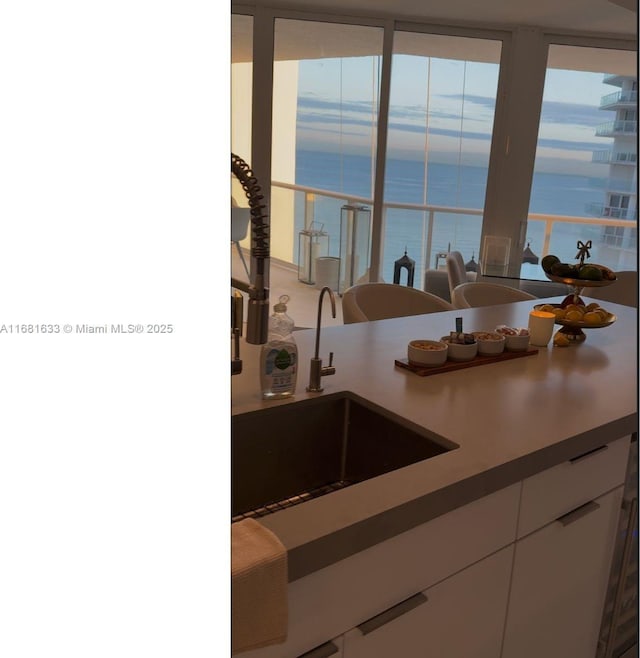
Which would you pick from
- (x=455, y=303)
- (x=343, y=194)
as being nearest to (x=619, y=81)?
(x=343, y=194)

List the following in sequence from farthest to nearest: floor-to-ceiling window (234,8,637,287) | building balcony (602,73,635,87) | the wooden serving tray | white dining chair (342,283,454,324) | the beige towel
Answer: building balcony (602,73,635,87), floor-to-ceiling window (234,8,637,287), white dining chair (342,283,454,324), the wooden serving tray, the beige towel

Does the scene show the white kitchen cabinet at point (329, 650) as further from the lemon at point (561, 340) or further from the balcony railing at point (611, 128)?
the balcony railing at point (611, 128)

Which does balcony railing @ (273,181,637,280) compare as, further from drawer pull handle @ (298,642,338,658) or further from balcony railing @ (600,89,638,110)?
drawer pull handle @ (298,642,338,658)

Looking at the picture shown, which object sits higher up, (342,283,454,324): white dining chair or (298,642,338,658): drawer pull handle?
(342,283,454,324): white dining chair

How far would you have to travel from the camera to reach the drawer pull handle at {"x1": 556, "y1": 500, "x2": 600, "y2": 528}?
1358 mm

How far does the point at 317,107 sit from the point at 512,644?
3.72 m

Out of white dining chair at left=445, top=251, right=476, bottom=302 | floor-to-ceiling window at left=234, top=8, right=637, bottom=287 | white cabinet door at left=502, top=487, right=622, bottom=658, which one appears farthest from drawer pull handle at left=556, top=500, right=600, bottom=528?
floor-to-ceiling window at left=234, top=8, right=637, bottom=287

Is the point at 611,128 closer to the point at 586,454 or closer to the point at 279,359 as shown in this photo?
the point at 586,454

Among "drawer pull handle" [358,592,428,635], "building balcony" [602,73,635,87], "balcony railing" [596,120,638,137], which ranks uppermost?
"building balcony" [602,73,635,87]

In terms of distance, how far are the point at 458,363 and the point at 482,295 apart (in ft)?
4.42

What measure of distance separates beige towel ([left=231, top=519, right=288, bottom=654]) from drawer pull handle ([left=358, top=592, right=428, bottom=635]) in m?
0.22

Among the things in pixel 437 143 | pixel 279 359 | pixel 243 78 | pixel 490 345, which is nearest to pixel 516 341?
pixel 490 345

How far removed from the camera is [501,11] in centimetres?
414
